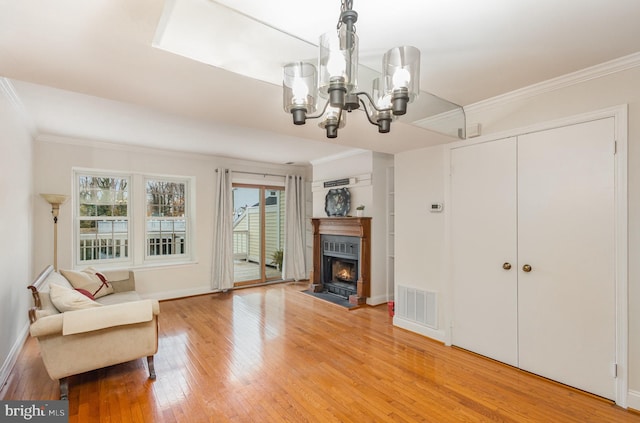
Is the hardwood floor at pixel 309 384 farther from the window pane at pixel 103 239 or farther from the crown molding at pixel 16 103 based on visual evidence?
the crown molding at pixel 16 103

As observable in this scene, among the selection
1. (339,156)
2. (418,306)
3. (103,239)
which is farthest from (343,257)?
(103,239)

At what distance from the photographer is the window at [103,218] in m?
4.72

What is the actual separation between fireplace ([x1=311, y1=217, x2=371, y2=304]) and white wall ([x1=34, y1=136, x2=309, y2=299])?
6.06ft

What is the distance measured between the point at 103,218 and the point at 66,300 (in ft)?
9.33

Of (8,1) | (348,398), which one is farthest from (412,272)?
(8,1)

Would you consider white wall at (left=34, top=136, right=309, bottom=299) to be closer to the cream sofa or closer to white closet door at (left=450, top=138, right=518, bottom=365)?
the cream sofa

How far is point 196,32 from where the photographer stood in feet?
→ 5.22

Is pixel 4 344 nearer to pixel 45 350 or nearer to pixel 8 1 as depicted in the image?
pixel 45 350

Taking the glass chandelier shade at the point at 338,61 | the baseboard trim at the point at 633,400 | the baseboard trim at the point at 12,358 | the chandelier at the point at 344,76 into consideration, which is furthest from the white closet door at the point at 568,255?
the baseboard trim at the point at 12,358

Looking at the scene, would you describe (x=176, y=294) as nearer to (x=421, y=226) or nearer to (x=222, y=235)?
(x=222, y=235)

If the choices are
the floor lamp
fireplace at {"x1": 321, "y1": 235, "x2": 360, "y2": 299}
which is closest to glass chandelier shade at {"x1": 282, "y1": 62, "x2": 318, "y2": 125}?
fireplace at {"x1": 321, "y1": 235, "x2": 360, "y2": 299}

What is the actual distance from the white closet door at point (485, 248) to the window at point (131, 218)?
4.48 metres

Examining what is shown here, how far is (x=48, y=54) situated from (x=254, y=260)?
17.2 ft

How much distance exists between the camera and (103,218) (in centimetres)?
486
